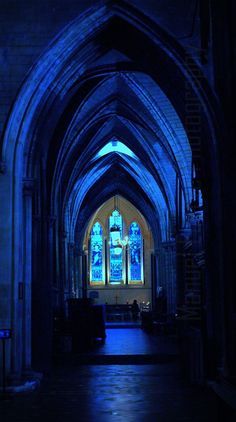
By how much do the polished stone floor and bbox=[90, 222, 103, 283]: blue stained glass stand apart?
2832 centimetres

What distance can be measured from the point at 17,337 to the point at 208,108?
6.19m

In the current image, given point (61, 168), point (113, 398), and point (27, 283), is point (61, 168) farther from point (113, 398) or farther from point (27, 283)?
point (113, 398)

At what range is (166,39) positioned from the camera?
14.2 meters

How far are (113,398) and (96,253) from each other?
34140 millimetres

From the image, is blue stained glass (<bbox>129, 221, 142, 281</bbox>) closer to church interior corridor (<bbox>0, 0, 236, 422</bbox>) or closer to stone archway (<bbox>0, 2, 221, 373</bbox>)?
stone archway (<bbox>0, 2, 221, 373</bbox>)

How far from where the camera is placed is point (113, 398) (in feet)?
36.7

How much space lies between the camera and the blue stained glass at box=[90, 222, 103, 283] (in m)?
45.0

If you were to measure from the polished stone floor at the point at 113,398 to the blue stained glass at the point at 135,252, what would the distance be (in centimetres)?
2822

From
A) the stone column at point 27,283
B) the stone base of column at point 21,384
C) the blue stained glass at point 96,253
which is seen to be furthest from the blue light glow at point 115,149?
the stone base of column at point 21,384

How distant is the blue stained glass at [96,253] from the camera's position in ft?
148

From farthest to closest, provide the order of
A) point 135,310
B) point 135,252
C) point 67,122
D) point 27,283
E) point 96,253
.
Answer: point 96,253
point 135,252
point 135,310
point 67,122
point 27,283

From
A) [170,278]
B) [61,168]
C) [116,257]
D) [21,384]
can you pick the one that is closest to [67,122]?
[61,168]

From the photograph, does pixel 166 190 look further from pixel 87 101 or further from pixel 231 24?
pixel 231 24

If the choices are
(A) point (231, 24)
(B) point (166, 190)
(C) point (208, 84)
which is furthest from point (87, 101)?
(A) point (231, 24)
